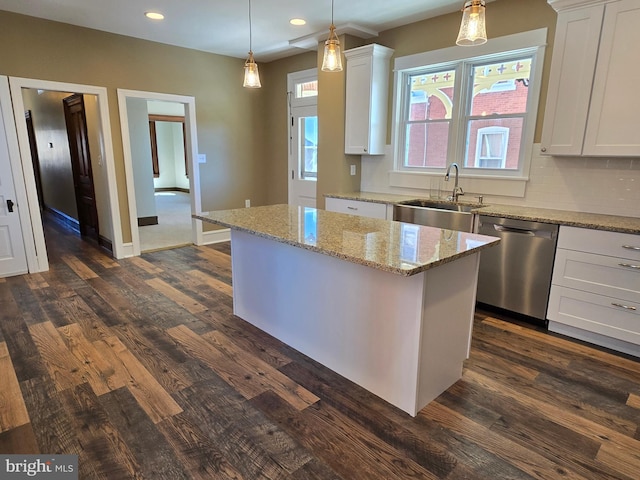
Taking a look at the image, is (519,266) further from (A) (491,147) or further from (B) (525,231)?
(A) (491,147)

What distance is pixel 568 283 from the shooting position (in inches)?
108

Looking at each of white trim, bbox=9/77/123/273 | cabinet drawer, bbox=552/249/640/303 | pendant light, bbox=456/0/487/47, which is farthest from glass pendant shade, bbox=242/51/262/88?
white trim, bbox=9/77/123/273

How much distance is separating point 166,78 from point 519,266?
4.58 meters

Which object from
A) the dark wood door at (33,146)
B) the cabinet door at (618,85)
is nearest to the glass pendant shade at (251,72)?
the cabinet door at (618,85)

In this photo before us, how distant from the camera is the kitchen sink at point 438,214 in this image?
10.4 feet

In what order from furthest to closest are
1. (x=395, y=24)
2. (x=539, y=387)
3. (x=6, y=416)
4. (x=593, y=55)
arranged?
(x=395, y=24) < (x=593, y=55) < (x=539, y=387) < (x=6, y=416)

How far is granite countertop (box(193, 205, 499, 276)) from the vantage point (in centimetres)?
167

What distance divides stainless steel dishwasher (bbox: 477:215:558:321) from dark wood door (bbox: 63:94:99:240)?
5.10 m

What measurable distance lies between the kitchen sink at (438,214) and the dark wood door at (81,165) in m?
4.30

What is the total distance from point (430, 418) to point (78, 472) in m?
1.62

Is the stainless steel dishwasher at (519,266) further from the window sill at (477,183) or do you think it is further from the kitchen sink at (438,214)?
the window sill at (477,183)

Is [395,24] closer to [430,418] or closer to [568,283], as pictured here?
[568,283]

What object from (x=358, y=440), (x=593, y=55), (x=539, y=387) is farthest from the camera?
(x=593, y=55)

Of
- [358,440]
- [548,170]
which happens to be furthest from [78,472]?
[548,170]
